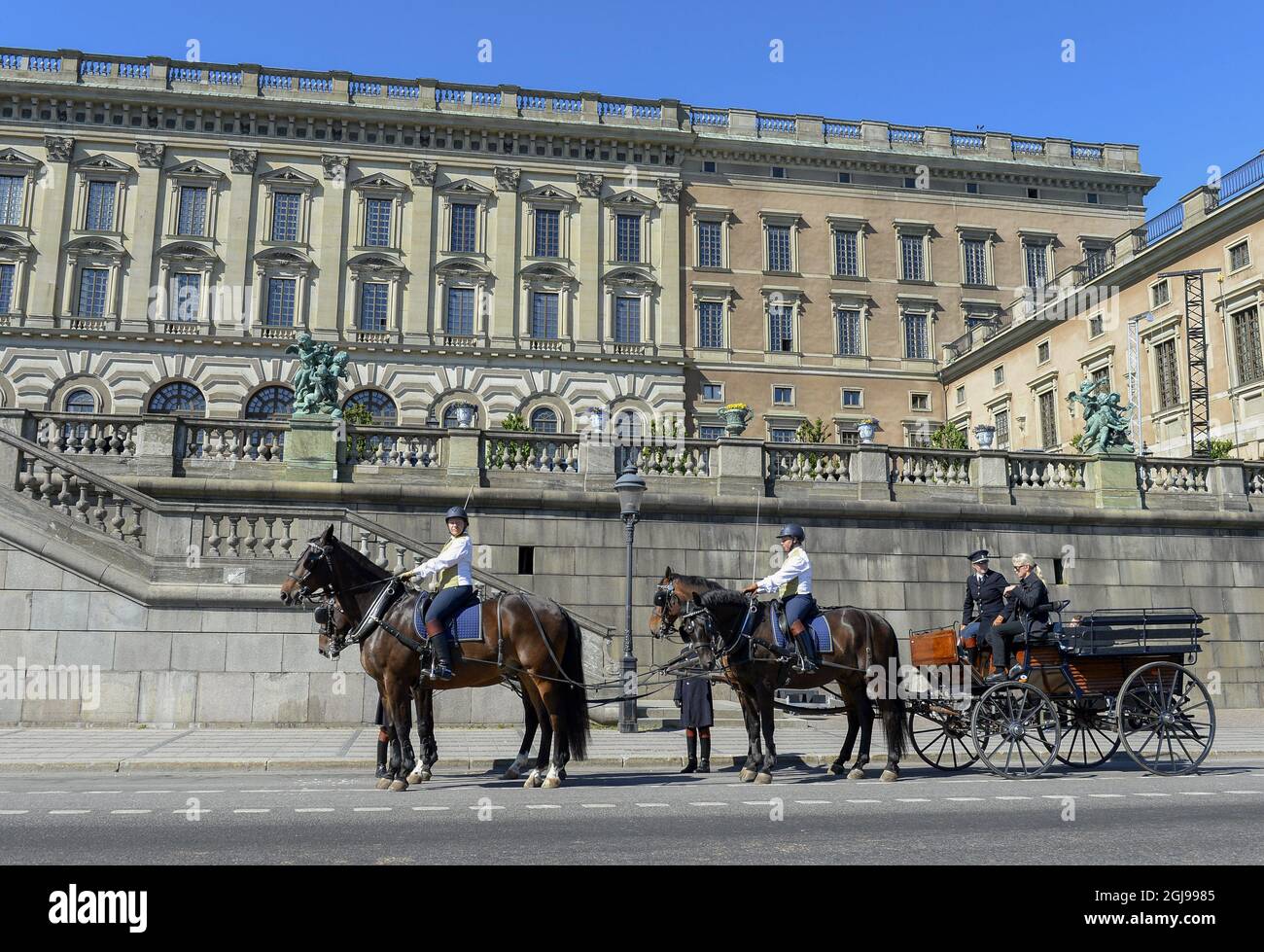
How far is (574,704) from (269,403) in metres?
42.8

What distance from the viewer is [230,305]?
50750mm

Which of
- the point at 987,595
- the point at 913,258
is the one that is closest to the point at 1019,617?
the point at 987,595

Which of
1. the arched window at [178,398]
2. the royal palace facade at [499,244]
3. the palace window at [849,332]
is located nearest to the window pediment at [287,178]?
the royal palace facade at [499,244]

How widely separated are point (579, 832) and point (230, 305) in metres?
48.2

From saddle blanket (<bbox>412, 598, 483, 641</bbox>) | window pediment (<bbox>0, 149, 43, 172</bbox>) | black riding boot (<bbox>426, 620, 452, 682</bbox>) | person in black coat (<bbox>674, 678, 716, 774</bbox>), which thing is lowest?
person in black coat (<bbox>674, 678, 716, 774</bbox>)

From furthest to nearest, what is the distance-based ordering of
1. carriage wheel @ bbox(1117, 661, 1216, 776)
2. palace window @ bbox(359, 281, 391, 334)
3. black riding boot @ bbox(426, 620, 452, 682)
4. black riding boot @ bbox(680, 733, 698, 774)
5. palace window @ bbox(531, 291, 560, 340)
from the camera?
palace window @ bbox(531, 291, 560, 340)
palace window @ bbox(359, 281, 391, 334)
black riding boot @ bbox(680, 733, 698, 774)
carriage wheel @ bbox(1117, 661, 1216, 776)
black riding boot @ bbox(426, 620, 452, 682)

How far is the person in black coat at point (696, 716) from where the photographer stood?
12.2 metres

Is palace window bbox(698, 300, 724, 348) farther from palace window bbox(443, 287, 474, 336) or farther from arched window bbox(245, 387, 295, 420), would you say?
arched window bbox(245, 387, 295, 420)

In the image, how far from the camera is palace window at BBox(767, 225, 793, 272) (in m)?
57.5

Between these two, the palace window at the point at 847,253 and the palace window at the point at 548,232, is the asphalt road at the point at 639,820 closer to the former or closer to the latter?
the palace window at the point at 548,232

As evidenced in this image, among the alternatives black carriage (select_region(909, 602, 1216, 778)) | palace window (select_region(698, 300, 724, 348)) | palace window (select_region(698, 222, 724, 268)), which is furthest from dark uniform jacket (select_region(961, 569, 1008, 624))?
palace window (select_region(698, 222, 724, 268))

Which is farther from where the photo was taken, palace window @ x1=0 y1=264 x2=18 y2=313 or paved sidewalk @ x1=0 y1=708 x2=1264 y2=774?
palace window @ x1=0 y1=264 x2=18 y2=313

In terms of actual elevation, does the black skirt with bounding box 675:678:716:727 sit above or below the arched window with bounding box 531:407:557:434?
below

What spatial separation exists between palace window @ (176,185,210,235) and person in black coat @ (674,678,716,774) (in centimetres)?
4733
